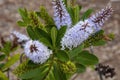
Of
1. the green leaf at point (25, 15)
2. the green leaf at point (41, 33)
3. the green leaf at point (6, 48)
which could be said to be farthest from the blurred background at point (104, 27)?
the green leaf at point (41, 33)

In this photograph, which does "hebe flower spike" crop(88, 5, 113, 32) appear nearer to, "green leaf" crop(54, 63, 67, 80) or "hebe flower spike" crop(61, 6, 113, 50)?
"hebe flower spike" crop(61, 6, 113, 50)

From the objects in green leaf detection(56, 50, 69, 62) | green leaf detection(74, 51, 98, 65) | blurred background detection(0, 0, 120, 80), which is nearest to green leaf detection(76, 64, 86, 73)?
green leaf detection(74, 51, 98, 65)

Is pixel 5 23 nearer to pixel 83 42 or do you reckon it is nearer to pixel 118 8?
pixel 118 8

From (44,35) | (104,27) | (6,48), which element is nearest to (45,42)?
(44,35)

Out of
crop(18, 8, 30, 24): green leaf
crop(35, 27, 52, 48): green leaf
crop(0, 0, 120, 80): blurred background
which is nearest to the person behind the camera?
crop(35, 27, 52, 48): green leaf

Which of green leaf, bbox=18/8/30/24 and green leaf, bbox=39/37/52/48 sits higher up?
green leaf, bbox=18/8/30/24

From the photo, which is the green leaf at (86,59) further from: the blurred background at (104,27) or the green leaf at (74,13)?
the blurred background at (104,27)

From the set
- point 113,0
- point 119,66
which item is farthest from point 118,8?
point 119,66
